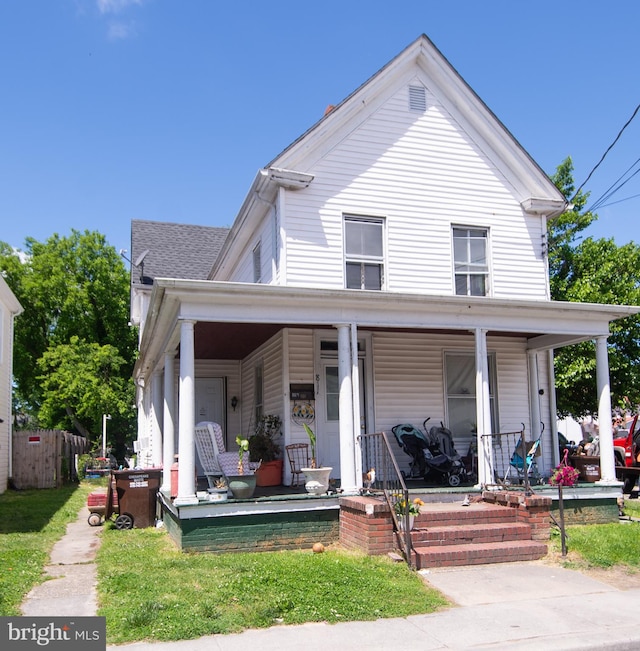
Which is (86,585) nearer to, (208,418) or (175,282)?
(175,282)

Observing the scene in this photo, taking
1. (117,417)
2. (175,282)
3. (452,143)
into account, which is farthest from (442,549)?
(117,417)

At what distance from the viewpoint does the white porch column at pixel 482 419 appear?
10367mm

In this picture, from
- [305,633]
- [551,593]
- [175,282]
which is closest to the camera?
[305,633]

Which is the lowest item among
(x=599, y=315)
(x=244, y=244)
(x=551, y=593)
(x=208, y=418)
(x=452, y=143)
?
(x=551, y=593)

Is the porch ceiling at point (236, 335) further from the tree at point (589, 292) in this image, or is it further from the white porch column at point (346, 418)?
the tree at point (589, 292)

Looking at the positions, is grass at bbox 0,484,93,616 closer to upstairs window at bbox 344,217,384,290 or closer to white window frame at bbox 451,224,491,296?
upstairs window at bbox 344,217,384,290

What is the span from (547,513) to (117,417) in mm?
25381

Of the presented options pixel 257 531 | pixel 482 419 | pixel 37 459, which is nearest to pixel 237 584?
pixel 257 531

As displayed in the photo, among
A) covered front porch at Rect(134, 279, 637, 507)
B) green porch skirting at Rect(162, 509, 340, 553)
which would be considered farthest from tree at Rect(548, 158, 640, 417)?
green porch skirting at Rect(162, 509, 340, 553)

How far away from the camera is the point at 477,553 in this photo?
8.27m

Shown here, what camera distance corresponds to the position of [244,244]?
1453 centimetres

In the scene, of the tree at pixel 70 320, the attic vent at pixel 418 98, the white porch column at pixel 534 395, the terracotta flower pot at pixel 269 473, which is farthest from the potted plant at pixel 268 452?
the tree at pixel 70 320

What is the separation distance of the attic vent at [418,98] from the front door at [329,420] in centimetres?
511

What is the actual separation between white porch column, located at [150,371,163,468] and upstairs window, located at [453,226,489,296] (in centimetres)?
667
